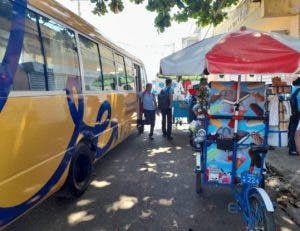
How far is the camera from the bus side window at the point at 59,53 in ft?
→ 13.6

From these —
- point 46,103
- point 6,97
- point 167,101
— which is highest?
point 6,97

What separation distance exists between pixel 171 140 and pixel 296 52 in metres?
6.83

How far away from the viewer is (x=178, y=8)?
10133mm

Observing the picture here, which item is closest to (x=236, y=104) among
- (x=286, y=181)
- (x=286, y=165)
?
(x=286, y=181)

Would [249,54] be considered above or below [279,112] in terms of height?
above

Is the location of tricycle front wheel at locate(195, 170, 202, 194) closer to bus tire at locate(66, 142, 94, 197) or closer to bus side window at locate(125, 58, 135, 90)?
bus tire at locate(66, 142, 94, 197)

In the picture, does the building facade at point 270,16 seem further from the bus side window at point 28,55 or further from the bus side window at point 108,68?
the bus side window at point 28,55

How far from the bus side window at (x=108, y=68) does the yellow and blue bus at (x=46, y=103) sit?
9 centimetres

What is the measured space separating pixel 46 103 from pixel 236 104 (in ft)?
8.14

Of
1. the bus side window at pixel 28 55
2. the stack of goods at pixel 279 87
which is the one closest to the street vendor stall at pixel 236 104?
the stack of goods at pixel 279 87

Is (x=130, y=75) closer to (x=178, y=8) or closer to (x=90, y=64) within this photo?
(x=178, y=8)

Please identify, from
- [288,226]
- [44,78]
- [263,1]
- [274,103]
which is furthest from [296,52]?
[263,1]

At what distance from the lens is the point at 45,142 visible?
12.7ft

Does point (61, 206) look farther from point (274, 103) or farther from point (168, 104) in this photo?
point (168, 104)
